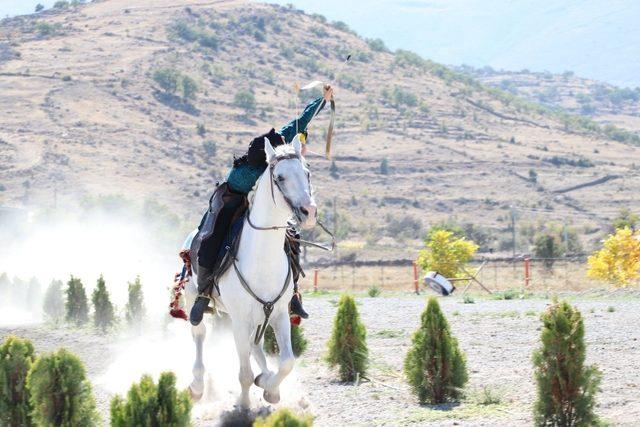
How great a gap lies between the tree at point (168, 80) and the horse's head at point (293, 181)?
→ 399ft

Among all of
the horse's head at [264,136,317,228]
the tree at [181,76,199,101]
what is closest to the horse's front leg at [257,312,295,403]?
the horse's head at [264,136,317,228]

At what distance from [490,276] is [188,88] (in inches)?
3324

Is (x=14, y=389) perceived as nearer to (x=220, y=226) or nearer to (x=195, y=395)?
(x=195, y=395)

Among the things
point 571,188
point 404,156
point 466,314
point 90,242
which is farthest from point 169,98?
point 466,314

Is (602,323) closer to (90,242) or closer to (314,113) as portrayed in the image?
(314,113)

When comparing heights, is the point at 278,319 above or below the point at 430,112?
below

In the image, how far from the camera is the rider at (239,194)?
1339cm

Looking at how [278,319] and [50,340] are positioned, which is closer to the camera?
[278,319]

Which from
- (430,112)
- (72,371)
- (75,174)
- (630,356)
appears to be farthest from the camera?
(430,112)

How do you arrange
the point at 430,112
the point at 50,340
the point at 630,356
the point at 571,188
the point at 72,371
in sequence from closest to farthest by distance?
the point at 72,371 < the point at 630,356 < the point at 50,340 < the point at 571,188 < the point at 430,112

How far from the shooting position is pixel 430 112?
142 m

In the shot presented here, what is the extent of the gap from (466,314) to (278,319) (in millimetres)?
13581

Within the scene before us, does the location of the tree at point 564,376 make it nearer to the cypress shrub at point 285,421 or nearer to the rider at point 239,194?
the rider at point 239,194

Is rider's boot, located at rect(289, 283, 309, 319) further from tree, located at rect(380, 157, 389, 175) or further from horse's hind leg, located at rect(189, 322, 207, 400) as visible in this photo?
tree, located at rect(380, 157, 389, 175)
